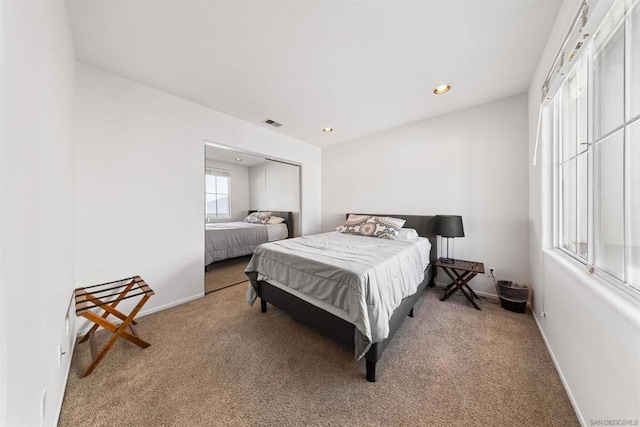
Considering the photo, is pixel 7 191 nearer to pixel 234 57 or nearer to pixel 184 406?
pixel 184 406

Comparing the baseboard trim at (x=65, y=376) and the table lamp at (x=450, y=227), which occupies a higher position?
the table lamp at (x=450, y=227)

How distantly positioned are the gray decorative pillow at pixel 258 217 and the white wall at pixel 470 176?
181cm

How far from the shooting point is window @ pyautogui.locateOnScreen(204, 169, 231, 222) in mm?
2795

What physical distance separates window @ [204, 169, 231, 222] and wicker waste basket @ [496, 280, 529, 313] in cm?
363

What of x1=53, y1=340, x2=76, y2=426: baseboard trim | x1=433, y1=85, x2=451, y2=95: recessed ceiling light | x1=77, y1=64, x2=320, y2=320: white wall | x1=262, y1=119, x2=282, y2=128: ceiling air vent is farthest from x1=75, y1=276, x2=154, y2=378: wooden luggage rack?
x1=433, y1=85, x2=451, y2=95: recessed ceiling light

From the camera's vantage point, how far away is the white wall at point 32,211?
0.62m

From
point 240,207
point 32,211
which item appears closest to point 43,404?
point 32,211

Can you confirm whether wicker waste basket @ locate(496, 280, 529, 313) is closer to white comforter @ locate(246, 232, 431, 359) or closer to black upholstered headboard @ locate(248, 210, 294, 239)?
white comforter @ locate(246, 232, 431, 359)

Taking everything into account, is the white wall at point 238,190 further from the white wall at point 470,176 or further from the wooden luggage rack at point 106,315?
the white wall at point 470,176

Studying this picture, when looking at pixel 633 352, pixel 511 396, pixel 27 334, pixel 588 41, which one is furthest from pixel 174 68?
pixel 511 396

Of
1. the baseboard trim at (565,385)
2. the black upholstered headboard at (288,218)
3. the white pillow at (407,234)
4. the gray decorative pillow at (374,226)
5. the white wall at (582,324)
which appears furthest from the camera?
the black upholstered headboard at (288,218)

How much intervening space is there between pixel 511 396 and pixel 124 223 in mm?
3422

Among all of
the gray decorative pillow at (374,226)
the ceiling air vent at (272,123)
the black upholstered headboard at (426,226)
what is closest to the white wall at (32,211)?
the ceiling air vent at (272,123)

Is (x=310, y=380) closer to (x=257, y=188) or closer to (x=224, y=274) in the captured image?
(x=224, y=274)
